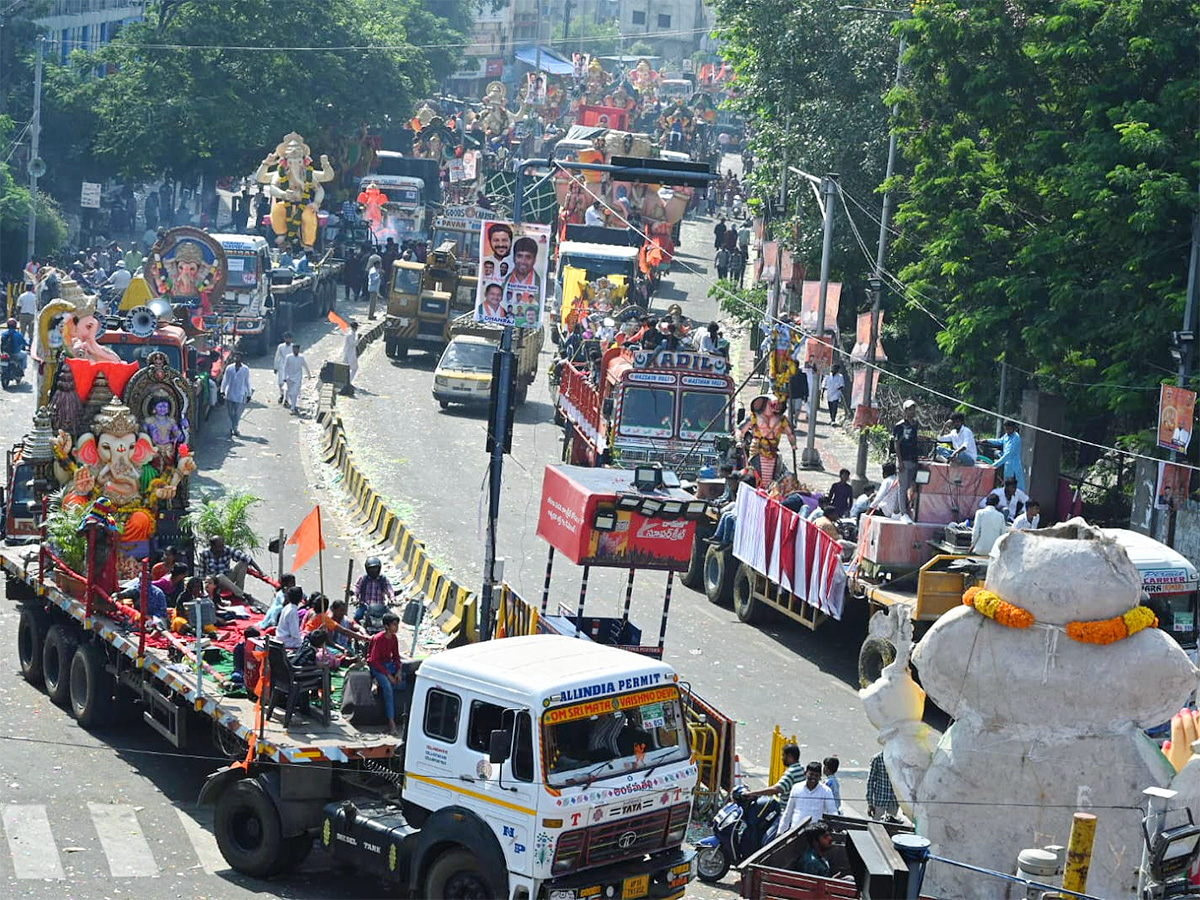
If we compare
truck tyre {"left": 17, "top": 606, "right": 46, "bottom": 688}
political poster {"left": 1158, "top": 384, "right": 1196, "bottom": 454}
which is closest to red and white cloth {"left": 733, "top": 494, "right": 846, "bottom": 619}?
political poster {"left": 1158, "top": 384, "right": 1196, "bottom": 454}

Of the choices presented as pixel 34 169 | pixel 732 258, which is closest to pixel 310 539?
pixel 34 169

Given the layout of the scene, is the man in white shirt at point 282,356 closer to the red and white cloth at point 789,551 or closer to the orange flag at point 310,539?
the red and white cloth at point 789,551

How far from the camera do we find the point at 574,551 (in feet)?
66.8

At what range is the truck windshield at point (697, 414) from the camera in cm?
3064

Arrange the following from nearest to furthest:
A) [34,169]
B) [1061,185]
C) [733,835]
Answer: [733,835], [1061,185], [34,169]

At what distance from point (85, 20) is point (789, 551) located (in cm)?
6683

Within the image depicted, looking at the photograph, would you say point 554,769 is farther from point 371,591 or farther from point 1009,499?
point 1009,499

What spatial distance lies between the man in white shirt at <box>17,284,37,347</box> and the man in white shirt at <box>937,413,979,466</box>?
24097mm

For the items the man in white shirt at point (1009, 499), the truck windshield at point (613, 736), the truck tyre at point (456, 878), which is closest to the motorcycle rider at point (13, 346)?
the man in white shirt at point (1009, 499)

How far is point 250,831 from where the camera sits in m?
16.2

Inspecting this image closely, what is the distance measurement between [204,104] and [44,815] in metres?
49.0

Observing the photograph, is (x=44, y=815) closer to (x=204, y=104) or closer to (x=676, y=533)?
(x=676, y=533)

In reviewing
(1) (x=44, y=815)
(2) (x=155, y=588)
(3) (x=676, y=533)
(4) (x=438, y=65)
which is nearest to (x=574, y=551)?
(3) (x=676, y=533)

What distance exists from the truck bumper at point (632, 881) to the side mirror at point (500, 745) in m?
0.93
